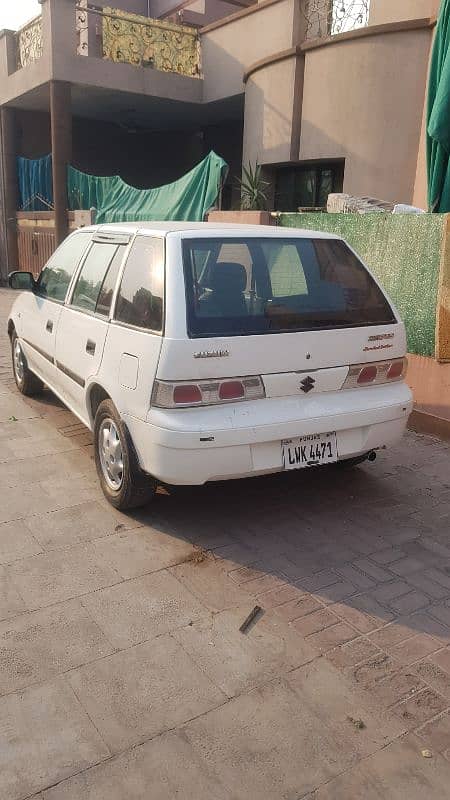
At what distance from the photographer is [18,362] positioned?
6.69m

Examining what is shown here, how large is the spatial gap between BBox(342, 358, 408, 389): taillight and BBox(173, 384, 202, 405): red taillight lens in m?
0.96

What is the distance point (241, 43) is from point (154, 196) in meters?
4.76

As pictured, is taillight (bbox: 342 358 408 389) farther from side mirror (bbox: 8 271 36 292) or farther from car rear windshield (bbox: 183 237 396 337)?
side mirror (bbox: 8 271 36 292)

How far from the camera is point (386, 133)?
9.98 meters

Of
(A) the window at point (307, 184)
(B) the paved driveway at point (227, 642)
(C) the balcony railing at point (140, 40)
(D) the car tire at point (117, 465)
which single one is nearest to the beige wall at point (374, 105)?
(A) the window at point (307, 184)

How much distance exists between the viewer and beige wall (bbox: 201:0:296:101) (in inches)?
467

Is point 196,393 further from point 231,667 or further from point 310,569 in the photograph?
point 231,667

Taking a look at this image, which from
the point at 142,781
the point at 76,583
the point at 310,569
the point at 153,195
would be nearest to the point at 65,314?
the point at 76,583

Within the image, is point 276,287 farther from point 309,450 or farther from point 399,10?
point 399,10

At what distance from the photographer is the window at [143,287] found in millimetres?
3617

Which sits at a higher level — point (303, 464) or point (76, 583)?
point (303, 464)

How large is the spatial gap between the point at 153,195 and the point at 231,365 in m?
8.52

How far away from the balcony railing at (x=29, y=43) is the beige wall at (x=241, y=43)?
3764 millimetres

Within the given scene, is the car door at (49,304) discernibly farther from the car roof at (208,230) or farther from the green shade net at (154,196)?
the green shade net at (154,196)
